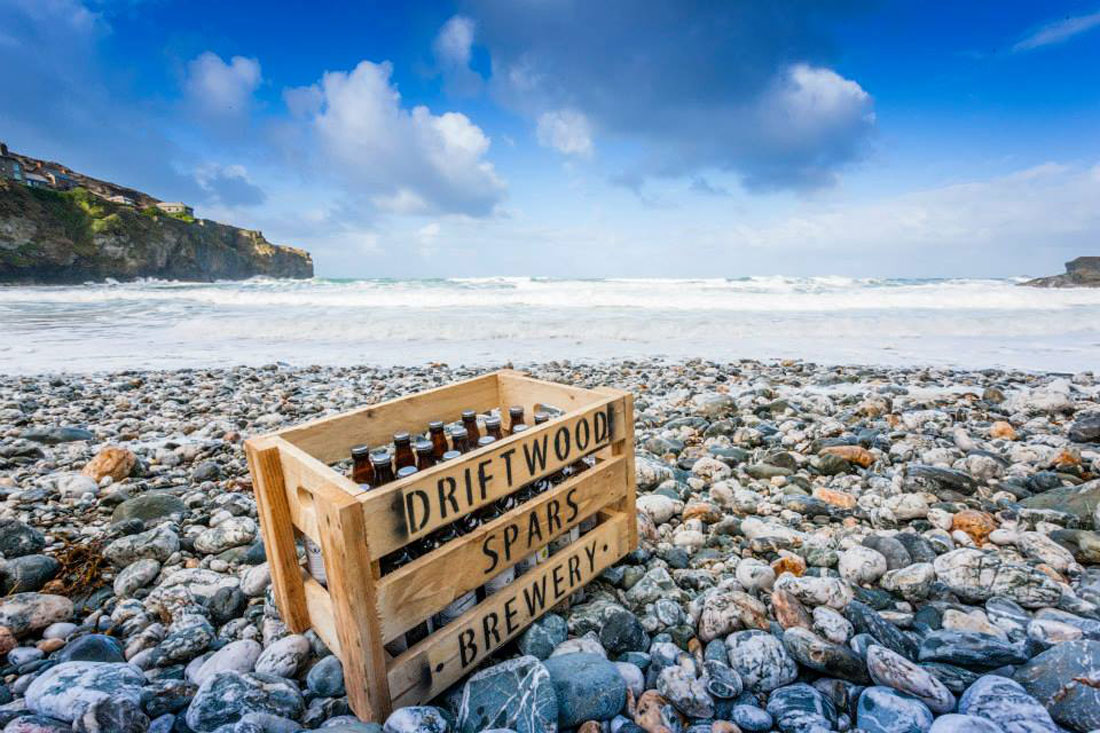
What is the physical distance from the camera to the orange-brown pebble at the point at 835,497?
3058 mm

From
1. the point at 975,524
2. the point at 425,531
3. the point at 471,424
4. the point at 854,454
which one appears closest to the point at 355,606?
the point at 425,531

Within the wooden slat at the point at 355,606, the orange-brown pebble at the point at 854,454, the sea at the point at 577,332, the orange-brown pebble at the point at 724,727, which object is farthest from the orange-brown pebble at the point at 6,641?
the sea at the point at 577,332

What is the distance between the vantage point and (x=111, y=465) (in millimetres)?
3621

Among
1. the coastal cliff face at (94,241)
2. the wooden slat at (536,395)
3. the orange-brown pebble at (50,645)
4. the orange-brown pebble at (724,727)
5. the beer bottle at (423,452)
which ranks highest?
the coastal cliff face at (94,241)

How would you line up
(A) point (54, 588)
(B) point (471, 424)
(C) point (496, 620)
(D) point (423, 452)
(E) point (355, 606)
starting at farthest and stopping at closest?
(B) point (471, 424) < (A) point (54, 588) < (D) point (423, 452) < (C) point (496, 620) < (E) point (355, 606)

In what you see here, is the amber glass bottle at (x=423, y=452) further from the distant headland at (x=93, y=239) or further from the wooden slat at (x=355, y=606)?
the distant headland at (x=93, y=239)

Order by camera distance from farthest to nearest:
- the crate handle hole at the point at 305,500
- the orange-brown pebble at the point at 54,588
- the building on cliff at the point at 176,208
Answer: the building on cliff at the point at 176,208 → the orange-brown pebble at the point at 54,588 → the crate handle hole at the point at 305,500

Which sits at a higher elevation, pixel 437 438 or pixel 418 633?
pixel 437 438

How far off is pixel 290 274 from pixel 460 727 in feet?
274

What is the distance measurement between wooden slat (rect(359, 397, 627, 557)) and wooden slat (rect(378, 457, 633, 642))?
0.11 metres

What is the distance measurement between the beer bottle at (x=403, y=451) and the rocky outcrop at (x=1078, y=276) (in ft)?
118

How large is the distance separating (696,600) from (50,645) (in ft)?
Result: 9.15

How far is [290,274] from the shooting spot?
239 feet

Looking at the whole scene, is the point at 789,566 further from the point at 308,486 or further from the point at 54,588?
the point at 54,588
